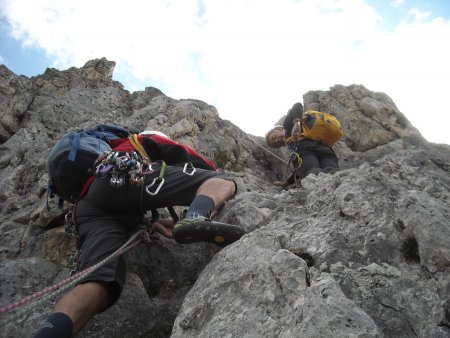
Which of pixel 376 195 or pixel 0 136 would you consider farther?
pixel 0 136

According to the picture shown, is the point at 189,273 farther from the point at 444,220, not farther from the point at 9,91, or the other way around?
the point at 9,91

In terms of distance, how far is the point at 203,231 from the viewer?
432 centimetres

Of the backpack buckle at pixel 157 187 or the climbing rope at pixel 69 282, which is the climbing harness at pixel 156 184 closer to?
the backpack buckle at pixel 157 187

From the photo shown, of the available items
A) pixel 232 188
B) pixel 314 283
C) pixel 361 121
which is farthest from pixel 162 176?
pixel 361 121

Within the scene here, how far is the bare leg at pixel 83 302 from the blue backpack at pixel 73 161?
5.88 feet

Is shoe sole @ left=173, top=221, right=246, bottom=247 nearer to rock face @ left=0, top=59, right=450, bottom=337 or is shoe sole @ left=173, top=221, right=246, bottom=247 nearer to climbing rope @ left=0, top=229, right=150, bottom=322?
rock face @ left=0, top=59, right=450, bottom=337

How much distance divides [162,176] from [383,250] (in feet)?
9.87

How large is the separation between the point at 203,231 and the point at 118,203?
5.24 ft

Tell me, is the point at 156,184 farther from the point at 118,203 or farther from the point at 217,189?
the point at 217,189

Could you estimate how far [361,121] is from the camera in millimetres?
14711

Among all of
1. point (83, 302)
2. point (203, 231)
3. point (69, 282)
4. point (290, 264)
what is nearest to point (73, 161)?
point (69, 282)

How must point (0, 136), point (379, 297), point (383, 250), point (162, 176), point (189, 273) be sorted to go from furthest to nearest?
point (0, 136)
point (189, 273)
point (162, 176)
point (383, 250)
point (379, 297)

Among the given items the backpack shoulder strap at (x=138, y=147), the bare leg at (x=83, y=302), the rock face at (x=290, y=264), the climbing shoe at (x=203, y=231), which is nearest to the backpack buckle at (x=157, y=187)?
the backpack shoulder strap at (x=138, y=147)

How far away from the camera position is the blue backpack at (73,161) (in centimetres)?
536
